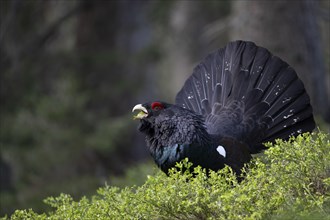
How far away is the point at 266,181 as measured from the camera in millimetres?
5020

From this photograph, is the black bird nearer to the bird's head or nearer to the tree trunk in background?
the bird's head

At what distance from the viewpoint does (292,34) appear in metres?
10.1

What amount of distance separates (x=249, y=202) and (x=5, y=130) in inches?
376

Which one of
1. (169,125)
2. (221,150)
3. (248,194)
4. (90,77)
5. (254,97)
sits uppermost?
(90,77)

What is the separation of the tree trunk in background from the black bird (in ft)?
8.39

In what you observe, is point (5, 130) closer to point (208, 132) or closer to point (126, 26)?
point (126, 26)

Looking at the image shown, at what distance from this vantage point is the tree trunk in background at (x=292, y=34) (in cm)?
1003

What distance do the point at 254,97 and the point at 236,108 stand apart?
0.76ft

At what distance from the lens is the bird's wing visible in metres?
7.19

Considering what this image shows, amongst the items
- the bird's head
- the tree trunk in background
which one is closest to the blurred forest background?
the tree trunk in background

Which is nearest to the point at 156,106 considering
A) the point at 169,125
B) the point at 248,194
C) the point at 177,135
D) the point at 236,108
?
the point at 169,125

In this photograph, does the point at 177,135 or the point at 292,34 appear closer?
the point at 177,135

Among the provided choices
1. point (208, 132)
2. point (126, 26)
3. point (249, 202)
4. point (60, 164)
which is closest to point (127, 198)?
point (249, 202)

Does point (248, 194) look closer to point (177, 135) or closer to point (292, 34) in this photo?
Answer: point (177, 135)
